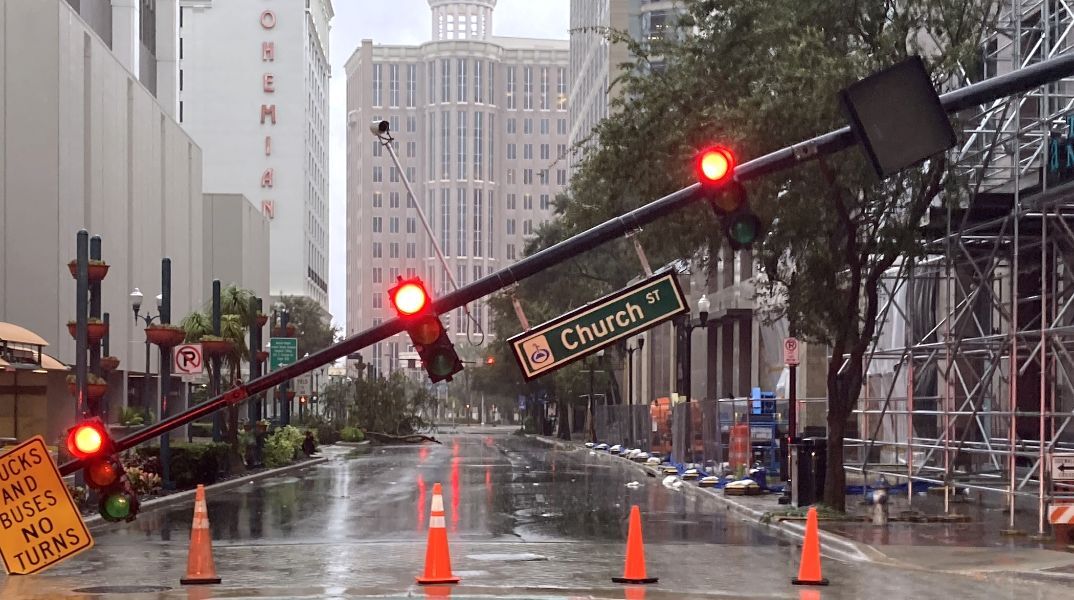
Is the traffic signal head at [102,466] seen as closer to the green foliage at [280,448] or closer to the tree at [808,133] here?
the tree at [808,133]

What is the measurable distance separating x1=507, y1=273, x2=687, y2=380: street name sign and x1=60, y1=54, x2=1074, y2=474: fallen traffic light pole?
19.1 inches

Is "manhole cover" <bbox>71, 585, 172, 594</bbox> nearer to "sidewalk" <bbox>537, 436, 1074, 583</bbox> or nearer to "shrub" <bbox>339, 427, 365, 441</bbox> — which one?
"sidewalk" <bbox>537, 436, 1074, 583</bbox>

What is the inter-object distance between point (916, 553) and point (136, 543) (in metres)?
11.1

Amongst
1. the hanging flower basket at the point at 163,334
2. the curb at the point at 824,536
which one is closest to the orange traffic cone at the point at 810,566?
the curb at the point at 824,536

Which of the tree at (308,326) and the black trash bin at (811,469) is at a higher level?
the tree at (308,326)

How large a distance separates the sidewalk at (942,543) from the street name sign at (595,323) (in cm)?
922

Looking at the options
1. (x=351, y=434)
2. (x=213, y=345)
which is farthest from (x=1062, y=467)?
(x=351, y=434)

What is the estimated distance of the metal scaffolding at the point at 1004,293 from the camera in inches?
868

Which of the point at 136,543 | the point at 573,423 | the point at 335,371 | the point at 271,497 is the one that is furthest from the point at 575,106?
the point at 136,543

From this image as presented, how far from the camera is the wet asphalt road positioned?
15.5 metres

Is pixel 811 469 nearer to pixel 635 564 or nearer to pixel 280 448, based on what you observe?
pixel 635 564

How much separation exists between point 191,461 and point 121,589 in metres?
18.3

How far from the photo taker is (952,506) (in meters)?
26.2

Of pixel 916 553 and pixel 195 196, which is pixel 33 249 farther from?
pixel 916 553
